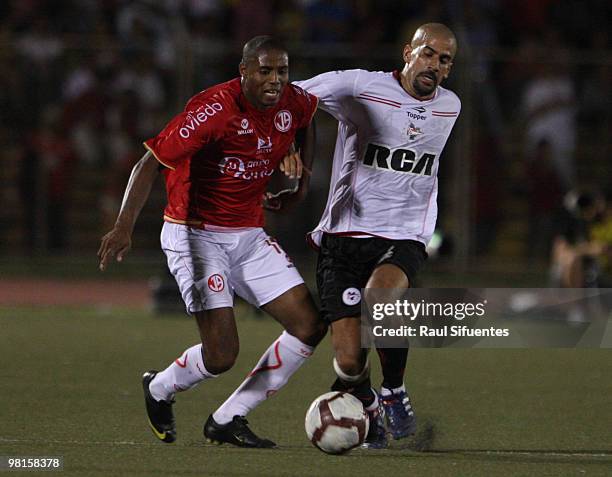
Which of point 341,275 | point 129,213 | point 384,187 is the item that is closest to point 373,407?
point 341,275

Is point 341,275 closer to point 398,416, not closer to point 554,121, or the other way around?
point 398,416

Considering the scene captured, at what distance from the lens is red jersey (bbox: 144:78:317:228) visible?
6988 mm

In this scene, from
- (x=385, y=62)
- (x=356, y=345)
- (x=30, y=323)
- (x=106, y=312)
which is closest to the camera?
(x=356, y=345)

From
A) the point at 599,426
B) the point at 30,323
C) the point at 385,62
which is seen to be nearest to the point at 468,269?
the point at 385,62

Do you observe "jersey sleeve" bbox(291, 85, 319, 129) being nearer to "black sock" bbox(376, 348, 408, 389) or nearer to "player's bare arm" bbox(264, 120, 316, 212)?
"player's bare arm" bbox(264, 120, 316, 212)

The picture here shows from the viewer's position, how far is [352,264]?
24.7ft

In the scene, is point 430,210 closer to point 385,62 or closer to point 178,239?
point 178,239

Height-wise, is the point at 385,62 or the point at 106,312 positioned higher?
the point at 385,62

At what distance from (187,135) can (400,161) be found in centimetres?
126

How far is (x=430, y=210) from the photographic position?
7.61 meters

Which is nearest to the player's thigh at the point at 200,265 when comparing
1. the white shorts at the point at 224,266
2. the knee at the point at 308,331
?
the white shorts at the point at 224,266

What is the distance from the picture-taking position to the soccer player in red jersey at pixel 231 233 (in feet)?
23.2

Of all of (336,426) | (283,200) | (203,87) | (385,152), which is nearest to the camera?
(336,426)

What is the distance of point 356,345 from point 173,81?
10.3 metres
